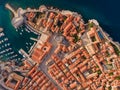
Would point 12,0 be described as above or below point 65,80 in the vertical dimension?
above

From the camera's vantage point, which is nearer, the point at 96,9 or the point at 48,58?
the point at 96,9

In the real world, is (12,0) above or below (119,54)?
above

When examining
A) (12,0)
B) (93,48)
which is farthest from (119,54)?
(12,0)

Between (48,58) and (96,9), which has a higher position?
(96,9)

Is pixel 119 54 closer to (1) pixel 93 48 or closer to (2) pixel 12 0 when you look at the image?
(1) pixel 93 48

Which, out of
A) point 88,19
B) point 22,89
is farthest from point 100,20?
point 22,89

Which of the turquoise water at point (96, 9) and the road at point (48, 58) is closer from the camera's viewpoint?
the turquoise water at point (96, 9)

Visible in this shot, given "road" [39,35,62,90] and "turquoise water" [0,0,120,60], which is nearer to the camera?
"turquoise water" [0,0,120,60]
